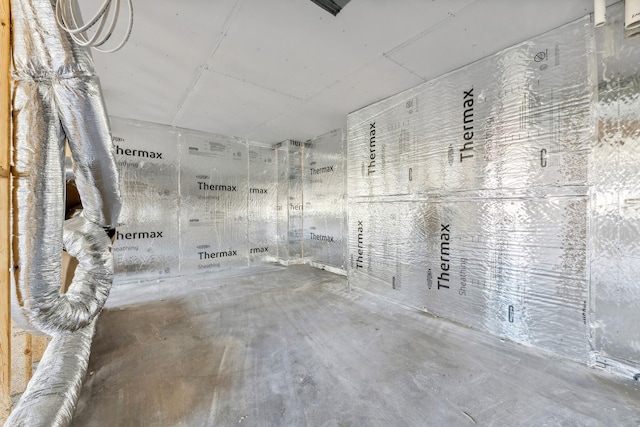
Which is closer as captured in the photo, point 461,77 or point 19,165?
point 19,165

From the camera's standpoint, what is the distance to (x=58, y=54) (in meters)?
1.02

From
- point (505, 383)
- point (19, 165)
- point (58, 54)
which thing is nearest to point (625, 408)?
point (505, 383)

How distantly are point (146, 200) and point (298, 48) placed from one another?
9.23 feet

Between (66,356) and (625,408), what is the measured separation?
2.78 m

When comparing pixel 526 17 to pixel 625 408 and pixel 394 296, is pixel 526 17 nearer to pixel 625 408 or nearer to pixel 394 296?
pixel 625 408

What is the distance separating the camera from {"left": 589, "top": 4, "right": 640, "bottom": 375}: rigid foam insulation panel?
53.8 inches

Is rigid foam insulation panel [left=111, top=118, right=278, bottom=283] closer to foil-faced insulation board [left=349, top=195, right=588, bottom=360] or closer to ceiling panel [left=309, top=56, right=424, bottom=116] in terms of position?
ceiling panel [left=309, top=56, right=424, bottom=116]

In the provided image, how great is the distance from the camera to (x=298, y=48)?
1789 millimetres

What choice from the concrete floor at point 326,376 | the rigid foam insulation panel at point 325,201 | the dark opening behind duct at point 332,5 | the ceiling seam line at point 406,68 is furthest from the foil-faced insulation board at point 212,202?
the dark opening behind duct at point 332,5

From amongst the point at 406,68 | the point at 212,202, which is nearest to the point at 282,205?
the point at 212,202

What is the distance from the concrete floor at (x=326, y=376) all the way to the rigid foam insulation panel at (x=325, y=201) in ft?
5.44

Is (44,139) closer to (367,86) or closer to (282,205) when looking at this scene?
(367,86)

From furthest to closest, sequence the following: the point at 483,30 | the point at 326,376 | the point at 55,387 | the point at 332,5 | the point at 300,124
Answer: the point at 300,124, the point at 483,30, the point at 326,376, the point at 332,5, the point at 55,387

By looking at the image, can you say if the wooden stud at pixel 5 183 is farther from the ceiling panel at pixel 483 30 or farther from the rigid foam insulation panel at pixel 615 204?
the rigid foam insulation panel at pixel 615 204
